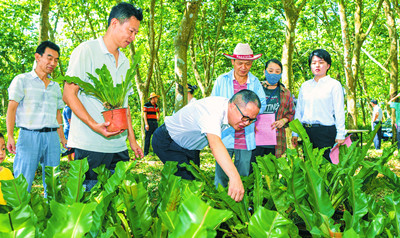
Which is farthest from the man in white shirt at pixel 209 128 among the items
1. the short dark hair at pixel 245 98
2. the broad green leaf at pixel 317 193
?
the broad green leaf at pixel 317 193

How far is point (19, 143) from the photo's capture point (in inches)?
157

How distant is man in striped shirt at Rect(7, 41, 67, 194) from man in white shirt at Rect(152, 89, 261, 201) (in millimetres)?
1347

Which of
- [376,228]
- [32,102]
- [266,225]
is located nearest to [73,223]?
[266,225]

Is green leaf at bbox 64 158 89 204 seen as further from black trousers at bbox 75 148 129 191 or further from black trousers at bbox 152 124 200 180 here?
black trousers at bbox 152 124 200 180

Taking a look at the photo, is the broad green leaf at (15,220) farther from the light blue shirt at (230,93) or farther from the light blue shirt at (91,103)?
the light blue shirt at (230,93)

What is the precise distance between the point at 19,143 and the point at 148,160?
6.49 m

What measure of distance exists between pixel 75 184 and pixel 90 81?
95cm

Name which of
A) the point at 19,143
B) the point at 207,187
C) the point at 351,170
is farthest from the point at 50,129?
the point at 351,170

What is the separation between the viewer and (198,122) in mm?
2971

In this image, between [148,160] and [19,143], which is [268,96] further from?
[148,160]

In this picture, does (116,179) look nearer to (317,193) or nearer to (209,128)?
(209,128)

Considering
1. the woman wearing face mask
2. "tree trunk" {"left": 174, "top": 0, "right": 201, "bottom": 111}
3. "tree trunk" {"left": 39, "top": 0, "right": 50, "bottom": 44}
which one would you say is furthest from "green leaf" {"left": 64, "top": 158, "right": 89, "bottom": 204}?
"tree trunk" {"left": 39, "top": 0, "right": 50, "bottom": 44}

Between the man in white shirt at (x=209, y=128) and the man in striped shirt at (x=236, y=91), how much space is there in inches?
22.0

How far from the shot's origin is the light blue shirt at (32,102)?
4051 mm
